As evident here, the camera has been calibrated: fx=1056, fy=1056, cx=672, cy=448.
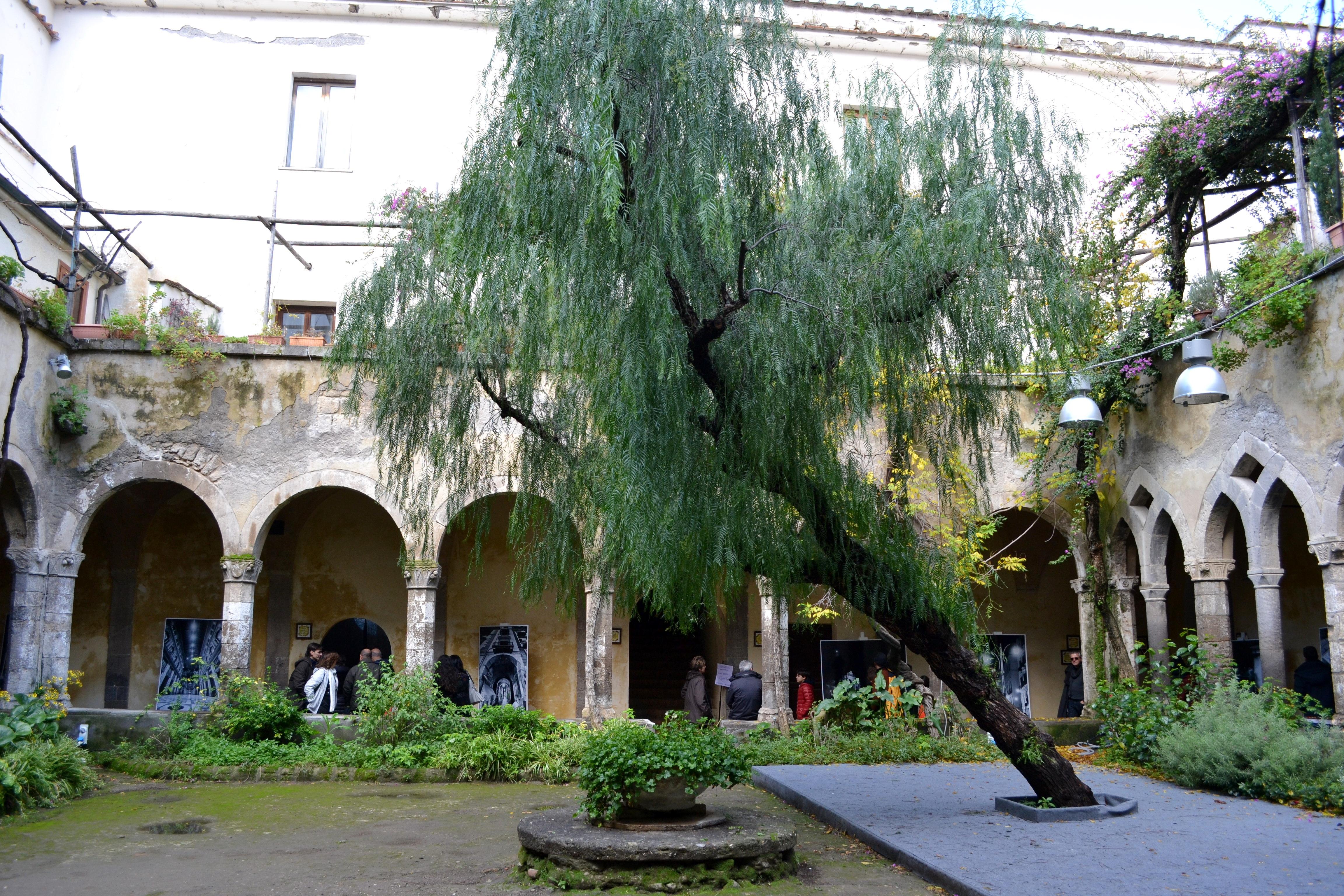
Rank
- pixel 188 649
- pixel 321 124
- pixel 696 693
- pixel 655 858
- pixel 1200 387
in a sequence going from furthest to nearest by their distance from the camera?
pixel 321 124 < pixel 188 649 < pixel 696 693 < pixel 1200 387 < pixel 655 858

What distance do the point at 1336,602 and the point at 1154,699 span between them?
6.31 feet

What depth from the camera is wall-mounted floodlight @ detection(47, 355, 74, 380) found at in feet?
37.5

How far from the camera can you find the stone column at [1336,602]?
28.6 ft

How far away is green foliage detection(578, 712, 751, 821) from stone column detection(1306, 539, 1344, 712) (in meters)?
5.73

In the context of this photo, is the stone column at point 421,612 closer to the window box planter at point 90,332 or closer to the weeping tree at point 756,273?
the window box planter at point 90,332

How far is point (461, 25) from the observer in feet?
53.7

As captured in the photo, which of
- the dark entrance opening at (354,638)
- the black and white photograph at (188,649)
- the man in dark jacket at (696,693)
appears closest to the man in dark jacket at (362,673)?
the dark entrance opening at (354,638)

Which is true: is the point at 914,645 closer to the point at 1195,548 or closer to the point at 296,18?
the point at 1195,548

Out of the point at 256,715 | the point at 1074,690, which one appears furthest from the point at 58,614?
the point at 1074,690

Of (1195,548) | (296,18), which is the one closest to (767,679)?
(1195,548)

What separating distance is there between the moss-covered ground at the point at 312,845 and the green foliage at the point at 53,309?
5.16 m

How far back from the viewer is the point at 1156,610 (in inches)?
446

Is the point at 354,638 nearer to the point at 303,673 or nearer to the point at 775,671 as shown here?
the point at 303,673

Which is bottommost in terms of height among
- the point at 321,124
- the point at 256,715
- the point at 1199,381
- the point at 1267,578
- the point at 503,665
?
the point at 256,715
